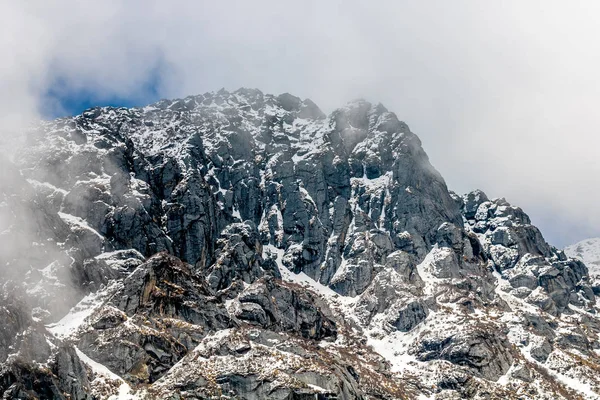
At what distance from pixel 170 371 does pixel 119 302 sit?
25001 mm

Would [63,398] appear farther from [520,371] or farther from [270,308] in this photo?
[520,371]

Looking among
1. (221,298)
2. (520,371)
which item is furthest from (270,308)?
(520,371)

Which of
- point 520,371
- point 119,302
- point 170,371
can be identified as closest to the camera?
point 170,371

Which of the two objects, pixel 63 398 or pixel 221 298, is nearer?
pixel 63 398

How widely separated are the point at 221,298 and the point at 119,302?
36845 mm

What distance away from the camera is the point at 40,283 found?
176 meters

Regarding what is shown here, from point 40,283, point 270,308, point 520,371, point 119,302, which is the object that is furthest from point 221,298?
point 520,371

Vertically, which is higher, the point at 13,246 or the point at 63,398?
the point at 13,246

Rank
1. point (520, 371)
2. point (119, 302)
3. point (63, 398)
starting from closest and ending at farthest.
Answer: point (63, 398) → point (119, 302) → point (520, 371)

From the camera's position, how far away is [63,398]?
131375 mm

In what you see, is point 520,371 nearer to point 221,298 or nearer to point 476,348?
point 476,348

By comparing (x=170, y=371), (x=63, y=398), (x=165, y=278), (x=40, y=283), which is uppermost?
(x=165, y=278)

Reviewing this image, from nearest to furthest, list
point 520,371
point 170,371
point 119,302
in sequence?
point 170,371, point 119,302, point 520,371

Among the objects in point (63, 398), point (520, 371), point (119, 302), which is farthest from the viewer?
point (520, 371)
